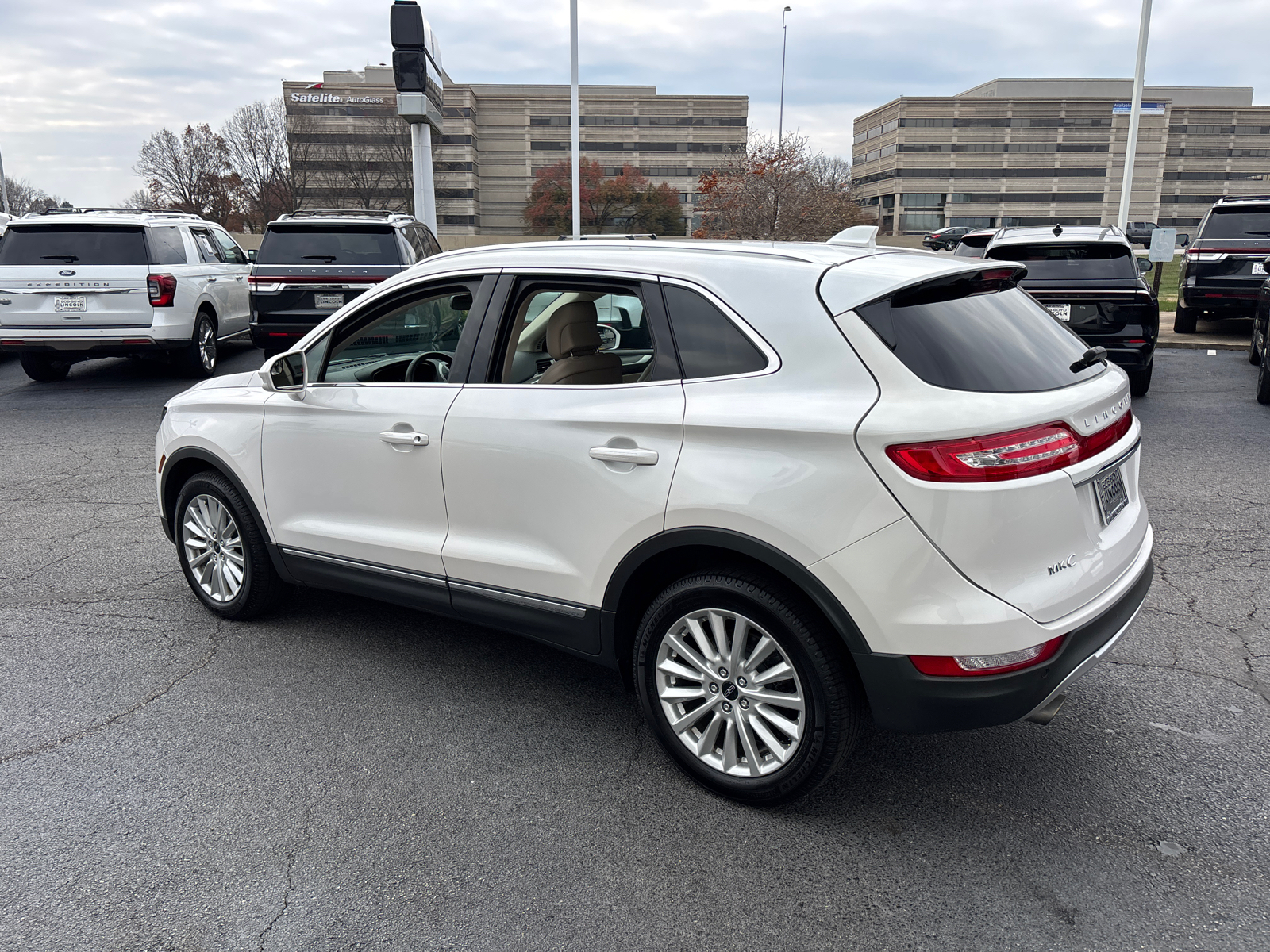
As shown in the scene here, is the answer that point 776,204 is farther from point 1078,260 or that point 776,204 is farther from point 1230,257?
point 1078,260

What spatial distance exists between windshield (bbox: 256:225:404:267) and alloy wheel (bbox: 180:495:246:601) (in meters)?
6.96

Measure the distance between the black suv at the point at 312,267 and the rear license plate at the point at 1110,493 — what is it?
9.34m

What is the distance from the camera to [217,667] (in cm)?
410

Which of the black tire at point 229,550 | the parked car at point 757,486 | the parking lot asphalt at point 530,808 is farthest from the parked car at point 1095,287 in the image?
the black tire at point 229,550

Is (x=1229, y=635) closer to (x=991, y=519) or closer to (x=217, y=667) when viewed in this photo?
(x=991, y=519)

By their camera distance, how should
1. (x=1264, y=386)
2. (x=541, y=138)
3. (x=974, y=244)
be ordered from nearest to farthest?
(x=1264, y=386) → (x=974, y=244) → (x=541, y=138)

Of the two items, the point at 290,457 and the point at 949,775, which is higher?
the point at 290,457

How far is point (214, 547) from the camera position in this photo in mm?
4574

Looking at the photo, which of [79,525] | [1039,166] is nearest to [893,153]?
[1039,166]

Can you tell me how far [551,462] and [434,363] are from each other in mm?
1230

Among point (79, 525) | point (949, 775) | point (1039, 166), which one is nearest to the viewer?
point (949, 775)

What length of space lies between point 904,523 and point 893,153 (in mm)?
118067

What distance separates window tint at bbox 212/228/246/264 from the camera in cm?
1336

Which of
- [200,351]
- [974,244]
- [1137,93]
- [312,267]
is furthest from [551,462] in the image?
[1137,93]
